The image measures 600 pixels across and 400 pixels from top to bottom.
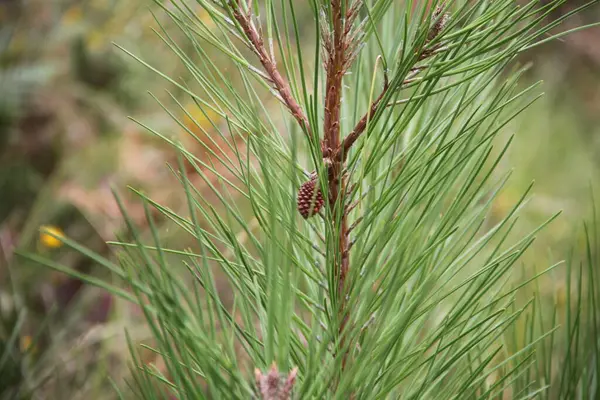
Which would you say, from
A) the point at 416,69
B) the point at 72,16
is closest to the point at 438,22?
the point at 416,69

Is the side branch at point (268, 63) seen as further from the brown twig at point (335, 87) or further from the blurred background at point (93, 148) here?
the blurred background at point (93, 148)

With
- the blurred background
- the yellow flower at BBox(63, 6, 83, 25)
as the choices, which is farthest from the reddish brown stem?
the yellow flower at BBox(63, 6, 83, 25)

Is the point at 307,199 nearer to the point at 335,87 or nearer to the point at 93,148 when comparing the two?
the point at 335,87

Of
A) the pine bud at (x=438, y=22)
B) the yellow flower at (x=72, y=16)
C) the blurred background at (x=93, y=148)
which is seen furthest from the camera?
the yellow flower at (x=72, y=16)

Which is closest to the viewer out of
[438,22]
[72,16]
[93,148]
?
[438,22]

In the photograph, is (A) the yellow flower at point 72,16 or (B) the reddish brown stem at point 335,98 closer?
(B) the reddish brown stem at point 335,98

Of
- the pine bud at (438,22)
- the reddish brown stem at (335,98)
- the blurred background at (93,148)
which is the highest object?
the pine bud at (438,22)

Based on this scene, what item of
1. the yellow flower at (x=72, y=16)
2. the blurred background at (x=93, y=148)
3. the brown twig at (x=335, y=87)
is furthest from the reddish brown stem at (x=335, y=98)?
the yellow flower at (x=72, y=16)

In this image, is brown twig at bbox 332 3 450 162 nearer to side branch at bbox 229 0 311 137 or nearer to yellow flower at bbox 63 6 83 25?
side branch at bbox 229 0 311 137

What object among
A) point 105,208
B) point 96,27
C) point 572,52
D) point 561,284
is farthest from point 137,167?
point 572,52
